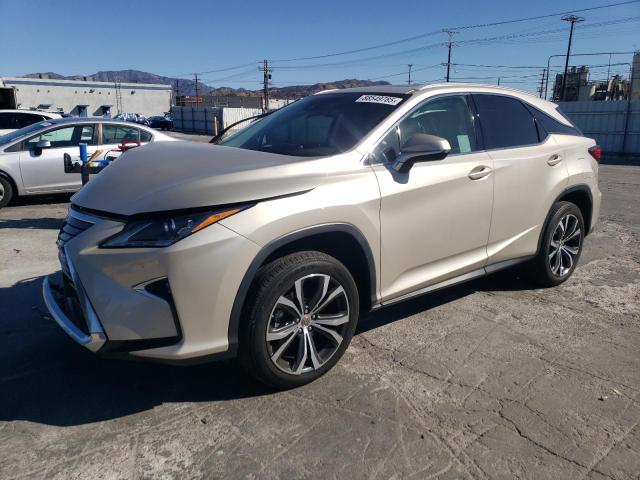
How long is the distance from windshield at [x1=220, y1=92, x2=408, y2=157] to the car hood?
272 millimetres

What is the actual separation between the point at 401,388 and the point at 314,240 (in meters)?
1.01

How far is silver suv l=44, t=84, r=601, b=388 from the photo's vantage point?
8.66ft

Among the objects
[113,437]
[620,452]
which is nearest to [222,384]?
[113,437]

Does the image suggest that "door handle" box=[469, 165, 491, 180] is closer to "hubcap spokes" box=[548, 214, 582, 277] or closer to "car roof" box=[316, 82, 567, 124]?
"car roof" box=[316, 82, 567, 124]

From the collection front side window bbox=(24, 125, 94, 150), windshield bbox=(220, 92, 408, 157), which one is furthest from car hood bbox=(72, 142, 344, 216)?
front side window bbox=(24, 125, 94, 150)

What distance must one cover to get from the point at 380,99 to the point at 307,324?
170 centimetres

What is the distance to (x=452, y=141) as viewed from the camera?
12.9ft

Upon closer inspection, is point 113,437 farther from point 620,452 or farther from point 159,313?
point 620,452

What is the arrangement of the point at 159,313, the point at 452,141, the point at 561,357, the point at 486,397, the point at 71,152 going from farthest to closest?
the point at 71,152, the point at 452,141, the point at 561,357, the point at 486,397, the point at 159,313

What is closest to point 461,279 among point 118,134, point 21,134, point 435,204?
point 435,204

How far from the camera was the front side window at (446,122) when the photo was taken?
367cm

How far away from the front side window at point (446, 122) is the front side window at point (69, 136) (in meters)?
7.05

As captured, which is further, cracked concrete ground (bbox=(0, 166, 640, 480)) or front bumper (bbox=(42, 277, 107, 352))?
front bumper (bbox=(42, 277, 107, 352))

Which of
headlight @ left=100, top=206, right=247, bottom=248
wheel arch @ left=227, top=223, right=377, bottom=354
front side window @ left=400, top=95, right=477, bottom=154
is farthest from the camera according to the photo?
front side window @ left=400, top=95, right=477, bottom=154
